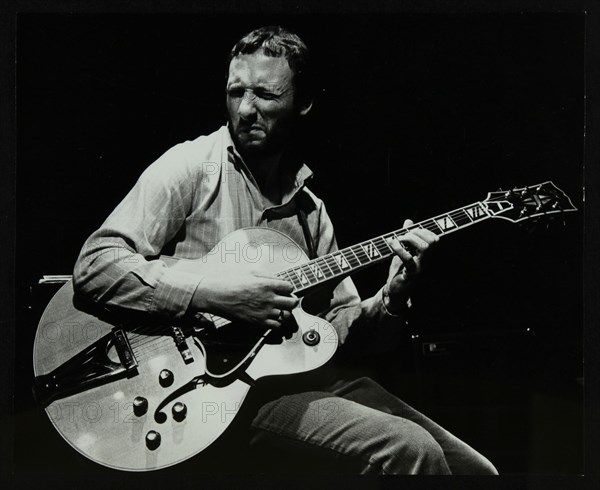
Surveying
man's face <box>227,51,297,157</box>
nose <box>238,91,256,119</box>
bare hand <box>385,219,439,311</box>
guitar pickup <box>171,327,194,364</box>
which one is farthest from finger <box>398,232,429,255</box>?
guitar pickup <box>171,327,194,364</box>

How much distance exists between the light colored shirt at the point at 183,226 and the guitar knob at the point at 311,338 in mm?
62

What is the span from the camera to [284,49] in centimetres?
199

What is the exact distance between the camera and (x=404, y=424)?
1905 mm

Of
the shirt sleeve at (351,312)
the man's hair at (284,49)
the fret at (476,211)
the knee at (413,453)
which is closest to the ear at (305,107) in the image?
the man's hair at (284,49)

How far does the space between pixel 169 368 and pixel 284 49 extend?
3.11 feet

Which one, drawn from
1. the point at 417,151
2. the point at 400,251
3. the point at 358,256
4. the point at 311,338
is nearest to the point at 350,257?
the point at 358,256

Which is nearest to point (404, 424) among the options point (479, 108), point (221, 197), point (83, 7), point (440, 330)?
point (440, 330)

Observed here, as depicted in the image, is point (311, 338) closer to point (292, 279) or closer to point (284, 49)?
point (292, 279)

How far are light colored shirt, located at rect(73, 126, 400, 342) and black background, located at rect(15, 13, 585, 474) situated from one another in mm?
52

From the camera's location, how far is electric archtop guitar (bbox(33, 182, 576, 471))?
74.0 inches

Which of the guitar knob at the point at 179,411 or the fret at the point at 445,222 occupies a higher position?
the fret at the point at 445,222

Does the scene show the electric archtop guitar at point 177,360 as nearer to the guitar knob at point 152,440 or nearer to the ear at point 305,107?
the guitar knob at point 152,440

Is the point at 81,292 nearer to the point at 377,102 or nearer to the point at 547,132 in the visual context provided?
the point at 377,102

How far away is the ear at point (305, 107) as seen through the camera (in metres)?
1.99
